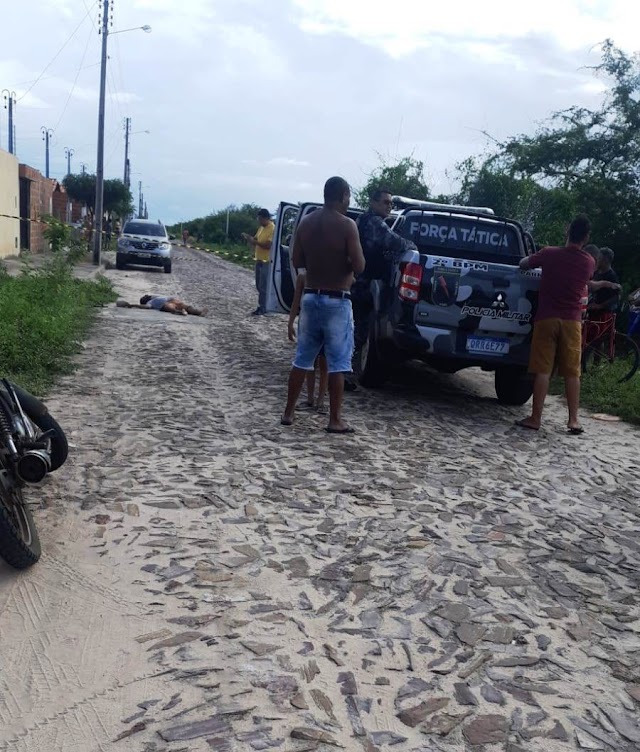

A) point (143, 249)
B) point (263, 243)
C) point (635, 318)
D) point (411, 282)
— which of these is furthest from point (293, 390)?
point (143, 249)

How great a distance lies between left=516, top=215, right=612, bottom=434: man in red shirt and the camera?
23.3 feet

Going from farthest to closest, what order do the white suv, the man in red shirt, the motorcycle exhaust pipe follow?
the white suv → the man in red shirt → the motorcycle exhaust pipe

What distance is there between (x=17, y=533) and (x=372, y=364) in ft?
17.3

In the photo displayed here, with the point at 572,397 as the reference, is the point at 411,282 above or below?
above

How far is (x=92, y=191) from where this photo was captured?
50875 millimetres

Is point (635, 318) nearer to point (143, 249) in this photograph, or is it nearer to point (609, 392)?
point (609, 392)

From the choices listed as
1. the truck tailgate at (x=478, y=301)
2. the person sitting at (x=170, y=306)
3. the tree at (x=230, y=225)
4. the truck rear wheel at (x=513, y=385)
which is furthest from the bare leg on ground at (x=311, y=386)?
the tree at (x=230, y=225)

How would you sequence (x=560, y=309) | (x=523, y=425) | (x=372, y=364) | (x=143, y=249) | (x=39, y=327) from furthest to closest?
(x=143, y=249)
(x=39, y=327)
(x=372, y=364)
(x=523, y=425)
(x=560, y=309)

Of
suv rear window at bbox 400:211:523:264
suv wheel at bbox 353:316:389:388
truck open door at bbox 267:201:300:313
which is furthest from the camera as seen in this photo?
truck open door at bbox 267:201:300:313

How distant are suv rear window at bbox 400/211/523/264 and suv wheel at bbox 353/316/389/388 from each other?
1.21 meters

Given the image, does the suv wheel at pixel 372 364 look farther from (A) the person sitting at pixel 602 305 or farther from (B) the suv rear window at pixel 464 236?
(A) the person sitting at pixel 602 305

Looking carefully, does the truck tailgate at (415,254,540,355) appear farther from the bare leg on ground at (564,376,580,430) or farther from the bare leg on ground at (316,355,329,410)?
the bare leg on ground at (316,355,329,410)

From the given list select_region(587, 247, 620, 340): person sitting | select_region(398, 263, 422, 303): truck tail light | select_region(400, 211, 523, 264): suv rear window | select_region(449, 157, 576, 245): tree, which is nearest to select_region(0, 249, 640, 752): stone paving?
select_region(398, 263, 422, 303): truck tail light

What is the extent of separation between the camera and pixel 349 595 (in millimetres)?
3617
